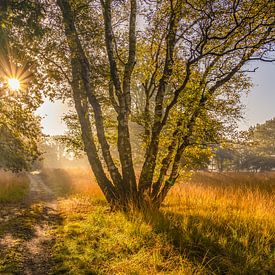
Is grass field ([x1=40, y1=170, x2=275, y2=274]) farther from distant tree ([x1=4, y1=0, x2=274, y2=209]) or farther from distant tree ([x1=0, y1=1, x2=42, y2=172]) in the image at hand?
distant tree ([x1=0, y1=1, x2=42, y2=172])

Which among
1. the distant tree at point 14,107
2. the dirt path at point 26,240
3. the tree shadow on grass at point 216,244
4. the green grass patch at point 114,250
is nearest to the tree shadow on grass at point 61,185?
the distant tree at point 14,107

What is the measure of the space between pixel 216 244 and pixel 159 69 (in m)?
6.63

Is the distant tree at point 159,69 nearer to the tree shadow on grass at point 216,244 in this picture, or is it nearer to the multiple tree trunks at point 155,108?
the multiple tree trunks at point 155,108

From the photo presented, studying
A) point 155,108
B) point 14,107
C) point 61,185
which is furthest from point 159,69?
point 61,185

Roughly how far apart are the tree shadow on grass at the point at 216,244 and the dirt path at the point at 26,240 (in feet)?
7.63

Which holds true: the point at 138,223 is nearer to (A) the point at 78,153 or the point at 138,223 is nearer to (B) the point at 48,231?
(B) the point at 48,231

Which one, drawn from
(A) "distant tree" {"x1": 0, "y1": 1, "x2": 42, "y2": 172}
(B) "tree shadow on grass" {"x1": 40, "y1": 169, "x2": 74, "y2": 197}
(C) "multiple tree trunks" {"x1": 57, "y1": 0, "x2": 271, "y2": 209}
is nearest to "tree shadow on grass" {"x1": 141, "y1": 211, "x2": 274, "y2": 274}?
(C) "multiple tree trunks" {"x1": 57, "y1": 0, "x2": 271, "y2": 209}

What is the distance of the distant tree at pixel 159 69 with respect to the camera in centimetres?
723

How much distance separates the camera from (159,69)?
9602 mm

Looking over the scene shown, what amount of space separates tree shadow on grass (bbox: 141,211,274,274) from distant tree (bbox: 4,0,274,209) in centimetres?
226

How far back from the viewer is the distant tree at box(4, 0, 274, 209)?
723cm

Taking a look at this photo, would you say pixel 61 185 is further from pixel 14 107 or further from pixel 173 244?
pixel 173 244

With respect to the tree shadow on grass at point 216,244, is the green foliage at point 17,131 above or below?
above

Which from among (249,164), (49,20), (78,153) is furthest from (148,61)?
(249,164)
